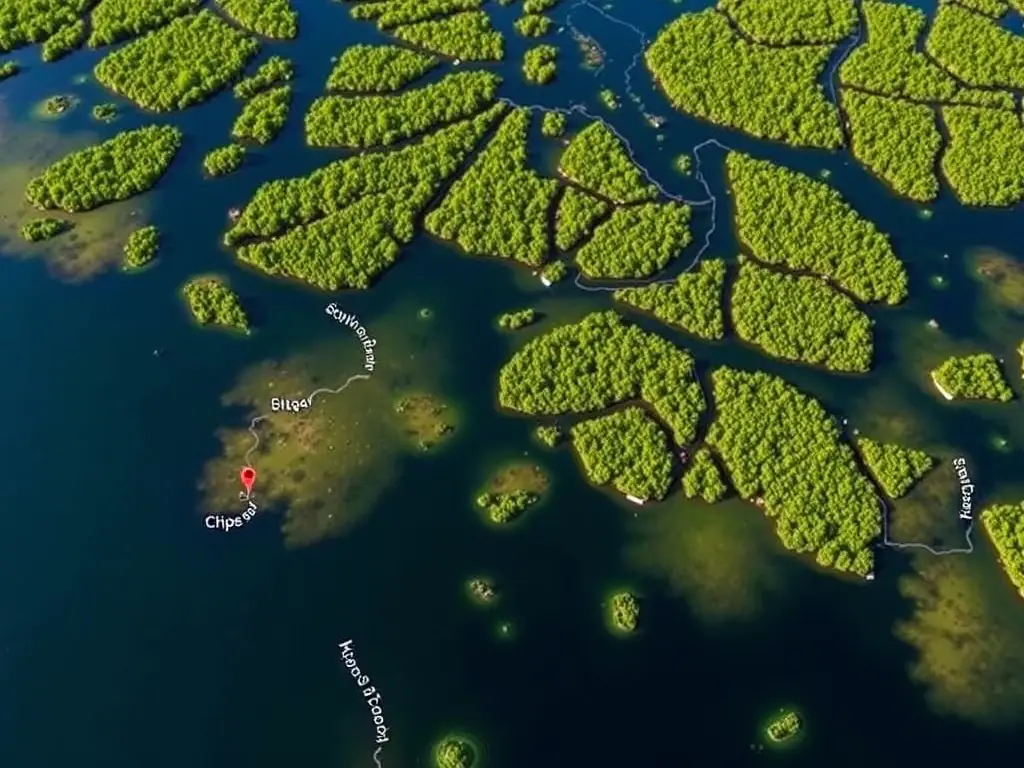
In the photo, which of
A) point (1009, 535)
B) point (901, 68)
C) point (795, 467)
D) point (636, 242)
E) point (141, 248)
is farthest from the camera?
point (901, 68)

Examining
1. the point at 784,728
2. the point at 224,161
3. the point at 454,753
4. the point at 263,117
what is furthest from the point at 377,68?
the point at 784,728

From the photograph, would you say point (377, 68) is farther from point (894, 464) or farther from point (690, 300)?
point (894, 464)

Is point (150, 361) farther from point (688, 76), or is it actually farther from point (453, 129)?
point (688, 76)

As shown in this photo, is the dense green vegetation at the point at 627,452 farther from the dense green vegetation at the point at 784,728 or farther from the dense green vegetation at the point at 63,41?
the dense green vegetation at the point at 63,41

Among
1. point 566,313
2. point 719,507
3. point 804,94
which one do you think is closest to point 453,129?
point 566,313

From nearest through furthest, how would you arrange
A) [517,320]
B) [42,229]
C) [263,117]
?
1. [517,320]
2. [42,229]
3. [263,117]

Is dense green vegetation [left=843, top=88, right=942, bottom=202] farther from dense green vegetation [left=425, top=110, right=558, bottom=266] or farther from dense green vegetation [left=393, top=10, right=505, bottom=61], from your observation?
dense green vegetation [left=393, top=10, right=505, bottom=61]

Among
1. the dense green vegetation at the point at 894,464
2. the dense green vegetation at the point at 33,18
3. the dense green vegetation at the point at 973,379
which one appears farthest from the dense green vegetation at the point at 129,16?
the dense green vegetation at the point at 973,379
